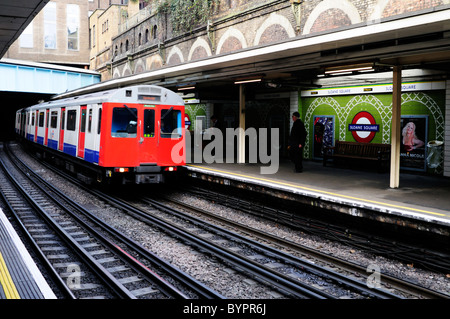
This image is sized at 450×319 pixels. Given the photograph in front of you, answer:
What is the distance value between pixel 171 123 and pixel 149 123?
0.70 metres

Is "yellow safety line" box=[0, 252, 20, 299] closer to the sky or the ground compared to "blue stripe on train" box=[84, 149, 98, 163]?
closer to the ground

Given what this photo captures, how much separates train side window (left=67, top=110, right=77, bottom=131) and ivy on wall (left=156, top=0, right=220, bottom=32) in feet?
38.7

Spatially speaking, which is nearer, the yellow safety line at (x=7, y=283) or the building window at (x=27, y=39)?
the yellow safety line at (x=7, y=283)

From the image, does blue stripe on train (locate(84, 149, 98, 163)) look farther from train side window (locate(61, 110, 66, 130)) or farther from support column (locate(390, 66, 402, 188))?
support column (locate(390, 66, 402, 188))

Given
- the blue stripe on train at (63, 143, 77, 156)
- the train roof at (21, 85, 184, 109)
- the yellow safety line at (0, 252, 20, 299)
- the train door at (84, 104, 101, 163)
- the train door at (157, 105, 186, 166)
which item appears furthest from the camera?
the blue stripe on train at (63, 143, 77, 156)

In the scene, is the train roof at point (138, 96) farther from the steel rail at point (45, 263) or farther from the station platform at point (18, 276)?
the station platform at point (18, 276)

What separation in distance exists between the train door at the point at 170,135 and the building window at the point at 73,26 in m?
46.4

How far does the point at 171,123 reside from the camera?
12.0 meters

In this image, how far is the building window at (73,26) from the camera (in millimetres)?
53156

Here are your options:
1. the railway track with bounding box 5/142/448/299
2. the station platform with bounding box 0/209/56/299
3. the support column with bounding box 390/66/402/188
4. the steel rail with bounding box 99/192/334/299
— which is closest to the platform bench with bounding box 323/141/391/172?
the support column with bounding box 390/66/402/188

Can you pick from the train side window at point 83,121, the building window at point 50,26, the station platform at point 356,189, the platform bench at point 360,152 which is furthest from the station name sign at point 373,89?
the building window at point 50,26

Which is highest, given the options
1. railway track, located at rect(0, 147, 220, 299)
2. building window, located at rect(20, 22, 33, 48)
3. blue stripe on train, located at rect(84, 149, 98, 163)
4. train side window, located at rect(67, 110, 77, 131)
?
building window, located at rect(20, 22, 33, 48)

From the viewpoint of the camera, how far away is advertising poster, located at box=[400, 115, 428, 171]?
1138 centimetres

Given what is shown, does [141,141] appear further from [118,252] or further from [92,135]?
[118,252]
